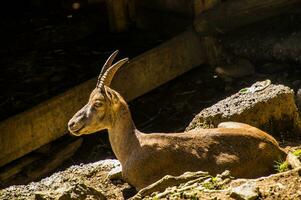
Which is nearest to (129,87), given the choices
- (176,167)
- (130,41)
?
(130,41)

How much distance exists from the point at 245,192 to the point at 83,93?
21.2ft

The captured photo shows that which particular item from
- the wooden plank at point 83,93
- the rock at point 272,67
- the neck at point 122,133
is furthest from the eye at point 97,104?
the rock at point 272,67

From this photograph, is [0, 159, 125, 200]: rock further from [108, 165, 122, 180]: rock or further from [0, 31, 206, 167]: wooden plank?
[0, 31, 206, 167]: wooden plank

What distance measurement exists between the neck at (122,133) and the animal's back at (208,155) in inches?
15.2

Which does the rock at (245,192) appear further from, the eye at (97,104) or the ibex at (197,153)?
the eye at (97,104)

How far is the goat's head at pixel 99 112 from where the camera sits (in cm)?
794

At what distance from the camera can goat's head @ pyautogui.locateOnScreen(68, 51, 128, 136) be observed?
26.0 ft

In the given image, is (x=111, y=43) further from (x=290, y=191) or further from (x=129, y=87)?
(x=290, y=191)

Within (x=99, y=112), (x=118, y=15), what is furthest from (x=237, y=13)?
(x=99, y=112)

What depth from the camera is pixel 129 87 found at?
1177 cm

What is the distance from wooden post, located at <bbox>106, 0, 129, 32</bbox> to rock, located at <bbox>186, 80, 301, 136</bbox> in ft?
18.5

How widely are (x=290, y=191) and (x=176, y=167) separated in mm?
2328

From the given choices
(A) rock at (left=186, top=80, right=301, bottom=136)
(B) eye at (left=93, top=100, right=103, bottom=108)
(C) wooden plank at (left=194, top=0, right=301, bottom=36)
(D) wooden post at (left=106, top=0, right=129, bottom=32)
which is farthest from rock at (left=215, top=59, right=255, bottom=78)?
(B) eye at (left=93, top=100, right=103, bottom=108)

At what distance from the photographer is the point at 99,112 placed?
26.2 feet
